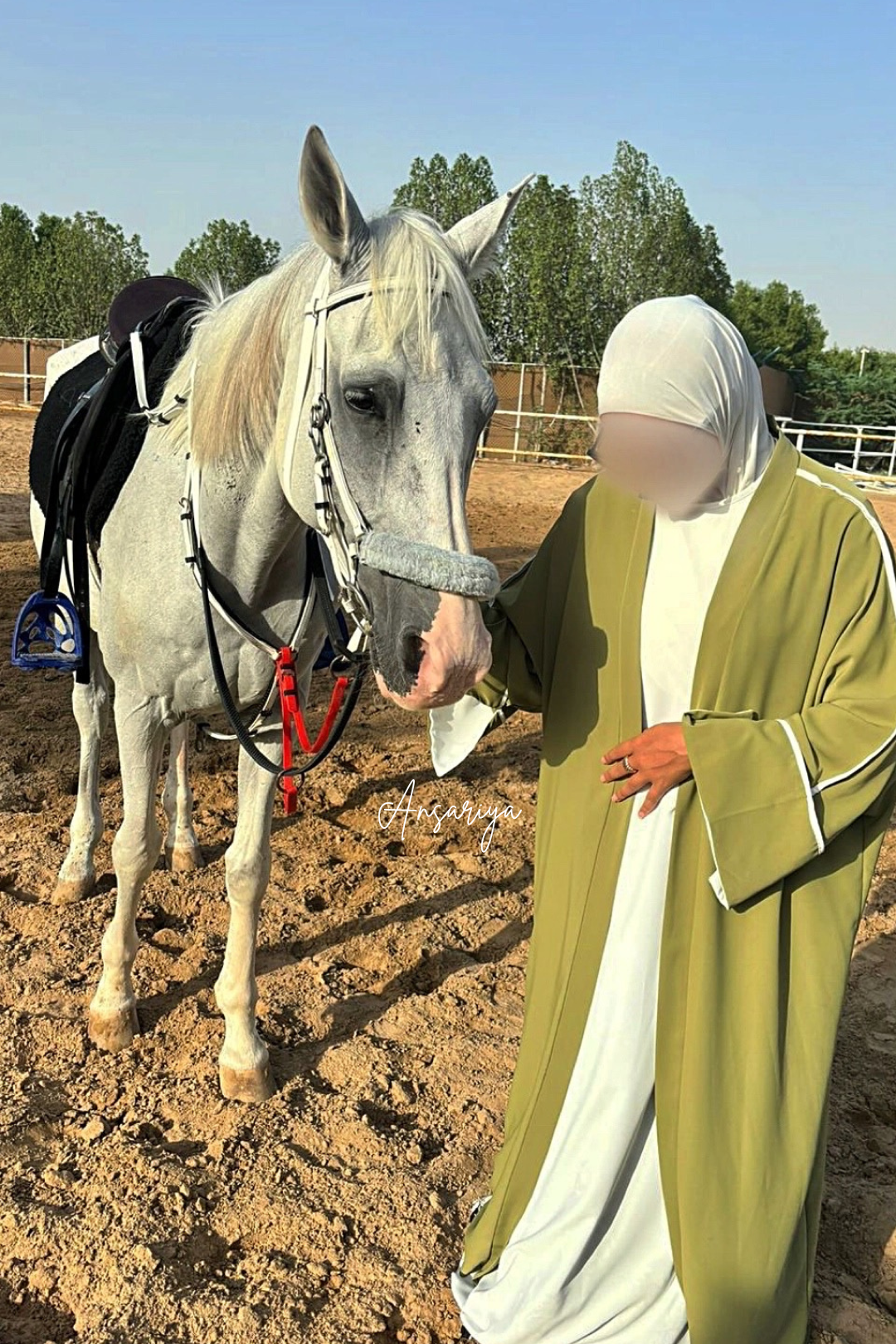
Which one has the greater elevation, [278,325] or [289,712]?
[278,325]

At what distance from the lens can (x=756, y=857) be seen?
5.62 ft

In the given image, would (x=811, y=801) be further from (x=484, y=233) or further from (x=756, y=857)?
(x=484, y=233)

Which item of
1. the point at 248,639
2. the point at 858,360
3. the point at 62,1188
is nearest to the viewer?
the point at 62,1188

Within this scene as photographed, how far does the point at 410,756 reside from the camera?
518 centimetres

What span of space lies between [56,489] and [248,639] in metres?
1.21

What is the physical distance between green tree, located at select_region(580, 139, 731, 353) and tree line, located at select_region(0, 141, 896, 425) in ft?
0.11

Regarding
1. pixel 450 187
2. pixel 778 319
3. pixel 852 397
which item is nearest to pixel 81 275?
pixel 450 187

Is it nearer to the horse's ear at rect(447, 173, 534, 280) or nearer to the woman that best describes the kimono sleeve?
the woman

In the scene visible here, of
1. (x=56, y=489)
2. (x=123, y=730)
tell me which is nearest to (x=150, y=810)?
(x=123, y=730)

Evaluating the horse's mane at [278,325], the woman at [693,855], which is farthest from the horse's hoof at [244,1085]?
the horse's mane at [278,325]

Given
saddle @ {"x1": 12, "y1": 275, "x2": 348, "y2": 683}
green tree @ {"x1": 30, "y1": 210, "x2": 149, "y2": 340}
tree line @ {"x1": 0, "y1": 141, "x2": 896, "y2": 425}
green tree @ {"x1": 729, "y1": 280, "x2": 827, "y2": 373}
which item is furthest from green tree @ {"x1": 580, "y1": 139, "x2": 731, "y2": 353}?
saddle @ {"x1": 12, "y1": 275, "x2": 348, "y2": 683}

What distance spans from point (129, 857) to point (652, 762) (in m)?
1.74

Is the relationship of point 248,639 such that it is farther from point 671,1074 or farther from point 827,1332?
point 827,1332

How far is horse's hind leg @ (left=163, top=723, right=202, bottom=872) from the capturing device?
153 inches
